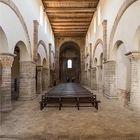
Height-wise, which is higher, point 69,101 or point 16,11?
point 16,11

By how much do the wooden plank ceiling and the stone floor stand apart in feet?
39.3

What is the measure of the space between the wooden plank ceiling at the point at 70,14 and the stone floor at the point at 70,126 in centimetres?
1198

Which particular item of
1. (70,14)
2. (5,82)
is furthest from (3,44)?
(70,14)

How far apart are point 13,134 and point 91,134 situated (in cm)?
216

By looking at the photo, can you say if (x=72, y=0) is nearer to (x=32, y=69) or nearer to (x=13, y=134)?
(x=32, y=69)

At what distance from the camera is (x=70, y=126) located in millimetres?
Result: 5738

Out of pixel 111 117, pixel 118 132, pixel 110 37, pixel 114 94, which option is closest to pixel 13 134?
pixel 118 132

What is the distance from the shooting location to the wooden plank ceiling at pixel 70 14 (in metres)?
16.6

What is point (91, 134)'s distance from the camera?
498 centimetres

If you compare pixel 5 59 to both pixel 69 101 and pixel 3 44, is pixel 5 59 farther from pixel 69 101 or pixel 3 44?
pixel 69 101

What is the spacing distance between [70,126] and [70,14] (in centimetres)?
1548

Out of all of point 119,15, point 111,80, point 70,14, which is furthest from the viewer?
point 70,14

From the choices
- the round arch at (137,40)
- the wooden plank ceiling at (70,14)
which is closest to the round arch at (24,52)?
the round arch at (137,40)

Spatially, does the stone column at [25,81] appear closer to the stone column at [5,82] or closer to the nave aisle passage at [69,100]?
the nave aisle passage at [69,100]
